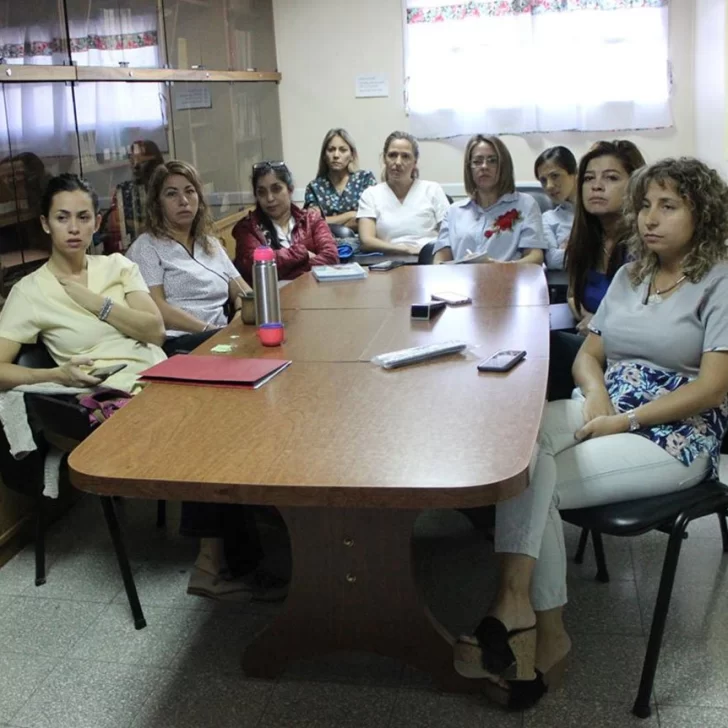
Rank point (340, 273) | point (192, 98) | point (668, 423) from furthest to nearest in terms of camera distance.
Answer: point (192, 98) → point (340, 273) → point (668, 423)

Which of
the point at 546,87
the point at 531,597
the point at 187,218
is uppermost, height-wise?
the point at 546,87

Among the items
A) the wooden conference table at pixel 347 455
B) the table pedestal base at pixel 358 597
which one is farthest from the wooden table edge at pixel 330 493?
the table pedestal base at pixel 358 597

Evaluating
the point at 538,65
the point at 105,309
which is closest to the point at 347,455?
the point at 105,309

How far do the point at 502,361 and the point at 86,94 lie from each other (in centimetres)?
203

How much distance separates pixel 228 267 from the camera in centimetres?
→ 347

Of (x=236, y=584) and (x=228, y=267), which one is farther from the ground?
(x=228, y=267)

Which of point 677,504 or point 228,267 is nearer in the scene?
point 677,504

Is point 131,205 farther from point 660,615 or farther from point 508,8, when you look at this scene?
point 508,8

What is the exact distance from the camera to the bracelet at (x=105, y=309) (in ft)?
8.89

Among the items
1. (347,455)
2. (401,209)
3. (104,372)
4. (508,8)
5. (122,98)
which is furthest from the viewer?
(508,8)

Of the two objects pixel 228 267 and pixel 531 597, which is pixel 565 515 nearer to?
pixel 531 597

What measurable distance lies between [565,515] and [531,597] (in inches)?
7.9

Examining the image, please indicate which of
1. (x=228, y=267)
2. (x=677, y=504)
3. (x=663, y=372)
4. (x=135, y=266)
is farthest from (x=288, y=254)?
(x=677, y=504)

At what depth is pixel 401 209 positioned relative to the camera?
4594mm
